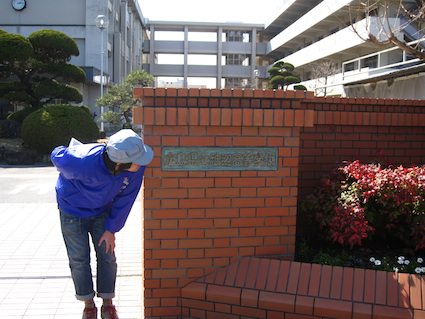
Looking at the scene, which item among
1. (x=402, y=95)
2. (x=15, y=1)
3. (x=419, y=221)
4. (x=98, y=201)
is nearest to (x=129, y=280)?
(x=98, y=201)

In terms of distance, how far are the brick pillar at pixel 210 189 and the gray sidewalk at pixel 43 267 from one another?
0.51m

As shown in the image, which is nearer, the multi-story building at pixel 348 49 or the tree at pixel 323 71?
the multi-story building at pixel 348 49

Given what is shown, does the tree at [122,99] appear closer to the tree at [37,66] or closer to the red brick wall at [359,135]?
the tree at [37,66]

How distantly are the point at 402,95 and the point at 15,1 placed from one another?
2964 cm

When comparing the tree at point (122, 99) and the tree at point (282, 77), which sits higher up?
the tree at point (282, 77)

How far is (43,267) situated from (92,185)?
6.93 feet

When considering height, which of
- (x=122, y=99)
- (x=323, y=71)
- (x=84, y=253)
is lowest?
(x=84, y=253)

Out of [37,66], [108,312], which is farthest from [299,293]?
[37,66]

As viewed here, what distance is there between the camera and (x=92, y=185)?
2938 mm

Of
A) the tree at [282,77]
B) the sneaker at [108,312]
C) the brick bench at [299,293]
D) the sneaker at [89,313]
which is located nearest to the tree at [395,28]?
the brick bench at [299,293]

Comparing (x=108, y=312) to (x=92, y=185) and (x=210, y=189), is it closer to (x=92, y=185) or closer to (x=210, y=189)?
(x=92, y=185)

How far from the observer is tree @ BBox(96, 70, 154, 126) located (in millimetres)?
25375

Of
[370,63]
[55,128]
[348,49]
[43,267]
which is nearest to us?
[43,267]

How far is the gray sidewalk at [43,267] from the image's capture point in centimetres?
367
